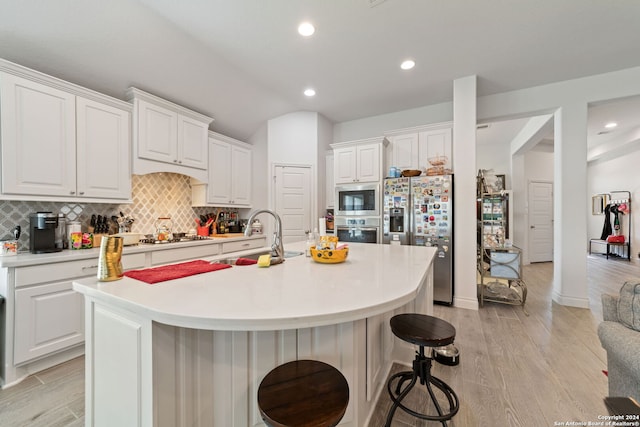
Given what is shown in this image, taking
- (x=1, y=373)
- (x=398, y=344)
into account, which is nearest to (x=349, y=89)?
(x=398, y=344)

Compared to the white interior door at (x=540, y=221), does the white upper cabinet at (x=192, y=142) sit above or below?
above

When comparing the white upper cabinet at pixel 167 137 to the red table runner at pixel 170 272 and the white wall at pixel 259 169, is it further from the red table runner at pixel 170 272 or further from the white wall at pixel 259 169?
the red table runner at pixel 170 272

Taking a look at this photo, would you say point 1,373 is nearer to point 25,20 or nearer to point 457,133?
point 25,20

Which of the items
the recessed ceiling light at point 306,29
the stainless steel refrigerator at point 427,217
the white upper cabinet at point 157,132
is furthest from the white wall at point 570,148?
the white upper cabinet at point 157,132

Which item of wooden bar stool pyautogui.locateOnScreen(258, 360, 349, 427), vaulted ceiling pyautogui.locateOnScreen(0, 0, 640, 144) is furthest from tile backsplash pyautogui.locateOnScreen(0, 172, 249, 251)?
wooden bar stool pyautogui.locateOnScreen(258, 360, 349, 427)

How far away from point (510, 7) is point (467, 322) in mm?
3035

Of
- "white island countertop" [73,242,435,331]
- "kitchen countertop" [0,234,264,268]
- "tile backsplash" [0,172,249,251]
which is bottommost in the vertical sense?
"kitchen countertop" [0,234,264,268]

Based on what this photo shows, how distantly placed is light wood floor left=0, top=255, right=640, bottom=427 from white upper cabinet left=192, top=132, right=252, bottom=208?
2.21 m

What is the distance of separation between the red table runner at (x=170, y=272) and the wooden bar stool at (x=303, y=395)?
65cm

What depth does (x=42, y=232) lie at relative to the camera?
2041 mm

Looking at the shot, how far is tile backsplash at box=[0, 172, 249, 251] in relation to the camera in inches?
83.5

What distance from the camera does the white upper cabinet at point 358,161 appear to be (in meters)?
3.81

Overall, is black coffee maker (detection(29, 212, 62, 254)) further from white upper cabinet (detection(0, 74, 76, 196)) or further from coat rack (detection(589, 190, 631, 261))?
coat rack (detection(589, 190, 631, 261))

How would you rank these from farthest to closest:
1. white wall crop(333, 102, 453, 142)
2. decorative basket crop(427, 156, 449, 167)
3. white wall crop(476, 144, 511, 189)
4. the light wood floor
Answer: white wall crop(476, 144, 511, 189) → white wall crop(333, 102, 453, 142) → decorative basket crop(427, 156, 449, 167) → the light wood floor
